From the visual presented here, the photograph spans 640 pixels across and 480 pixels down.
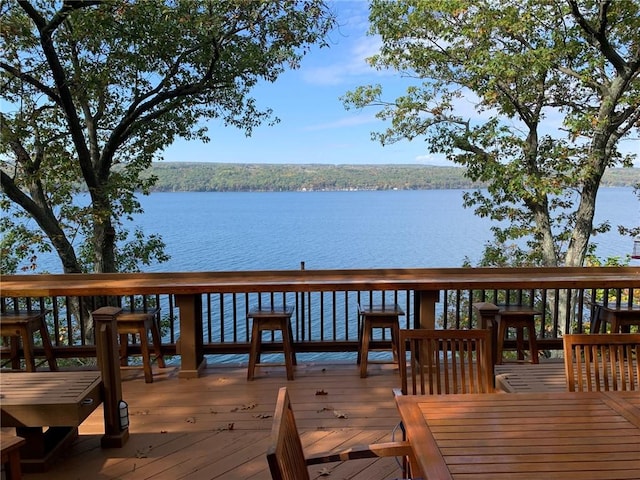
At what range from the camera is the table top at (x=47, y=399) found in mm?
2287

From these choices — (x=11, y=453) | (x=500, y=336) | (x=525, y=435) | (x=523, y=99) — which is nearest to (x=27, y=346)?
(x=11, y=453)

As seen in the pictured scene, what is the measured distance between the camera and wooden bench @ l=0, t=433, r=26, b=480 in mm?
1750

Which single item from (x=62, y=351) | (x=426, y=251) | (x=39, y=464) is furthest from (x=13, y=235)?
(x=426, y=251)

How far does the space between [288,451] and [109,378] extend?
188 centimetres

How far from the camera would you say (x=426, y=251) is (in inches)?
685

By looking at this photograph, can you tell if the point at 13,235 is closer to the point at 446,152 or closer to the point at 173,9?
the point at 173,9

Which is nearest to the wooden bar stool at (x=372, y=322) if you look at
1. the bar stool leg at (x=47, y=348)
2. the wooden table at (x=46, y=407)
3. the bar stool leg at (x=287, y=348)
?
the bar stool leg at (x=287, y=348)

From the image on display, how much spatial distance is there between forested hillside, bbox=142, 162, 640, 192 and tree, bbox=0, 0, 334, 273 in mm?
2068

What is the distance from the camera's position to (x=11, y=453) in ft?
5.94

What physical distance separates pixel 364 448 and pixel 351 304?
42.2 feet

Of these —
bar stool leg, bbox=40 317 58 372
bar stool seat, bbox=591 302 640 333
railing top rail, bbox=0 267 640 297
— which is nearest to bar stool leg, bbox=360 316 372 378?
railing top rail, bbox=0 267 640 297

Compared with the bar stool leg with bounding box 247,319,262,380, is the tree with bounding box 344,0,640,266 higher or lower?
higher

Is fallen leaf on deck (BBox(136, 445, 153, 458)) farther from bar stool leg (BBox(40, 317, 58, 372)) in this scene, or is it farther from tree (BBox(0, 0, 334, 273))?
tree (BBox(0, 0, 334, 273))

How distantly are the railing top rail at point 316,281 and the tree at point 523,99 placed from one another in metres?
4.92
